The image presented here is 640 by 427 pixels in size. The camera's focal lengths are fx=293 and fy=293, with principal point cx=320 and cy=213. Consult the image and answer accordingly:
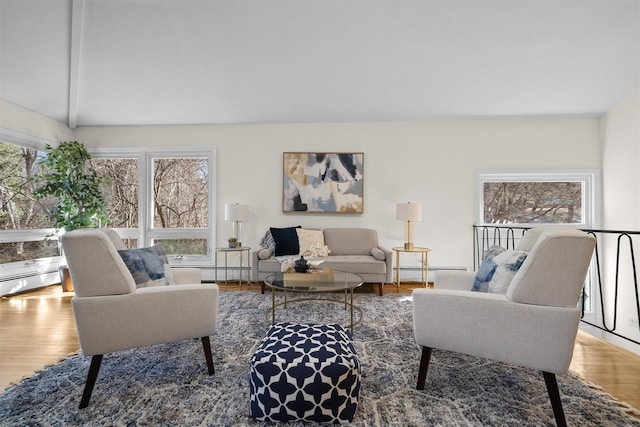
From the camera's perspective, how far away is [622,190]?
12.9 ft

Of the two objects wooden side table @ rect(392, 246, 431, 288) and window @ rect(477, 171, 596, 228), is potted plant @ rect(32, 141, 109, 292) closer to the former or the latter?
wooden side table @ rect(392, 246, 431, 288)

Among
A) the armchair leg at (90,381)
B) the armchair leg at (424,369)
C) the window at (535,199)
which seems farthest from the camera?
the window at (535,199)

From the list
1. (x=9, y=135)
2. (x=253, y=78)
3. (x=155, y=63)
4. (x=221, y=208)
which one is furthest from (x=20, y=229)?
(x=253, y=78)

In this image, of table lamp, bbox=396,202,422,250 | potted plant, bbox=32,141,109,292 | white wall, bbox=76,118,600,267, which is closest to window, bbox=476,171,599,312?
white wall, bbox=76,118,600,267

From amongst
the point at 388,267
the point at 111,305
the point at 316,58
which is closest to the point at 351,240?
the point at 388,267

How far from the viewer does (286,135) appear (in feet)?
15.3

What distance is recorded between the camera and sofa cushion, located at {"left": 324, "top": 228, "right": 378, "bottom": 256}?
14.2 feet

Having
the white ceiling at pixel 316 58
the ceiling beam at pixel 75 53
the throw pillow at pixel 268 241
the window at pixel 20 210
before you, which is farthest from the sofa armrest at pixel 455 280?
the window at pixel 20 210

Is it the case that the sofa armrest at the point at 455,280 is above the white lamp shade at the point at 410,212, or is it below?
below

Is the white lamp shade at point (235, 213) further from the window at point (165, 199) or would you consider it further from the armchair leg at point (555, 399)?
the armchair leg at point (555, 399)

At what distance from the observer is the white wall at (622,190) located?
12.2ft

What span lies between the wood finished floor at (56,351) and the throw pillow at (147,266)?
0.87m

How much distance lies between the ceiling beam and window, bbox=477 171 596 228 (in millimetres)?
5363

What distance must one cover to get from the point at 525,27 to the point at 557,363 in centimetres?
332
